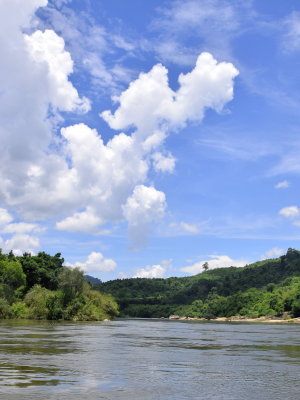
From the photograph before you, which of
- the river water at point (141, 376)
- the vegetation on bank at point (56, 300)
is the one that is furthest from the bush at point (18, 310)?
the river water at point (141, 376)

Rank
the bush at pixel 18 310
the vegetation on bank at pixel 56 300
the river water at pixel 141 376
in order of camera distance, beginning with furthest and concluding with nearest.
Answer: the bush at pixel 18 310, the vegetation on bank at pixel 56 300, the river water at pixel 141 376

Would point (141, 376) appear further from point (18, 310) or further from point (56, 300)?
point (18, 310)

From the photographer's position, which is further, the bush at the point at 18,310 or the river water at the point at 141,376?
the bush at the point at 18,310

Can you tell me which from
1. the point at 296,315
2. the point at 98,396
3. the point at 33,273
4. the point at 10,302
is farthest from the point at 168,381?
the point at 296,315

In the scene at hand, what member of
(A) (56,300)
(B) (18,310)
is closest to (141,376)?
(A) (56,300)

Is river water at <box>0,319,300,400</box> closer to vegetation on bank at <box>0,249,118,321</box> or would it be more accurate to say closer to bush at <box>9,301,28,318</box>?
vegetation on bank at <box>0,249,118,321</box>

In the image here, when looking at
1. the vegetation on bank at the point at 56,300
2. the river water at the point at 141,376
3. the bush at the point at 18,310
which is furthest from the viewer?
the bush at the point at 18,310

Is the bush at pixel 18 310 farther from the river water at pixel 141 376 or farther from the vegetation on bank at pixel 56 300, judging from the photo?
the river water at pixel 141 376

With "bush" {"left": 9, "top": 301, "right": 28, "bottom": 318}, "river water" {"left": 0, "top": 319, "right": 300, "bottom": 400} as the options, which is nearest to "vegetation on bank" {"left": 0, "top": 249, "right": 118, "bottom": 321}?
"bush" {"left": 9, "top": 301, "right": 28, "bottom": 318}

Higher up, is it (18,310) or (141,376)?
(18,310)

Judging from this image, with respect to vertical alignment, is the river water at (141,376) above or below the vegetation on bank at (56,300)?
below

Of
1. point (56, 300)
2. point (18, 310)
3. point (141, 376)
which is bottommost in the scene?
point (141, 376)

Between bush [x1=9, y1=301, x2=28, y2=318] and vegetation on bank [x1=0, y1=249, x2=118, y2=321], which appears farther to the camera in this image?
bush [x1=9, y1=301, x2=28, y2=318]

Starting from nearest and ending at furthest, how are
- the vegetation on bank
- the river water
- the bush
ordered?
the river water
the vegetation on bank
the bush
